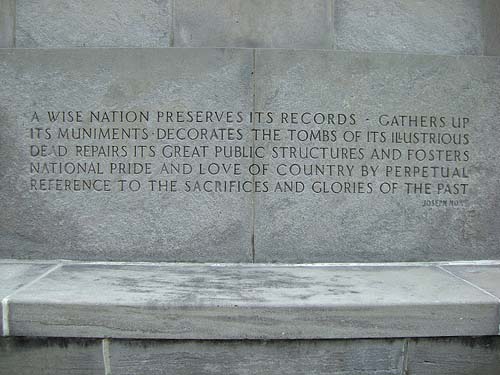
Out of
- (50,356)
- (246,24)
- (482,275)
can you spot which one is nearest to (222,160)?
(246,24)

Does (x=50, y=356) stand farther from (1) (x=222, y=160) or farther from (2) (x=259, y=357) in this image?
(1) (x=222, y=160)

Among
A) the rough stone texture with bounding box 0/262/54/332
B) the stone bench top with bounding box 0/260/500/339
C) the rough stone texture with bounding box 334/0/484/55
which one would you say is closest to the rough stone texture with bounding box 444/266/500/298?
the stone bench top with bounding box 0/260/500/339

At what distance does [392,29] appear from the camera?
4.55m

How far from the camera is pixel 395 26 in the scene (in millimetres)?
4543

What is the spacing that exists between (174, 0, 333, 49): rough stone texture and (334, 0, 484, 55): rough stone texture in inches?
13.3

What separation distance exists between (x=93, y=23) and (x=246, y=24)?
4.32 ft

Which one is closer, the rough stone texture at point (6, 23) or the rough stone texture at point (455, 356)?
the rough stone texture at point (455, 356)

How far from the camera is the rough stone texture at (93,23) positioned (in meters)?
4.46

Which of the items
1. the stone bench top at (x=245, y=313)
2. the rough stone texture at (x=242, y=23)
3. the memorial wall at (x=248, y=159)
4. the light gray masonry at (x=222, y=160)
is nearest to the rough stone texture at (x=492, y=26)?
the memorial wall at (x=248, y=159)

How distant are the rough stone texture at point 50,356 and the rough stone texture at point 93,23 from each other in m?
2.61

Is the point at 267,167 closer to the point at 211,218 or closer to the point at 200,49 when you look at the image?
the point at 211,218

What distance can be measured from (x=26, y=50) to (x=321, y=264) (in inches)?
116

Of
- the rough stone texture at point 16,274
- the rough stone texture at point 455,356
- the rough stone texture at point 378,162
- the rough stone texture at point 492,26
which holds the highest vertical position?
the rough stone texture at point 492,26

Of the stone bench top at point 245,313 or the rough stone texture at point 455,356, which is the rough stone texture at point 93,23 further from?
the rough stone texture at point 455,356
